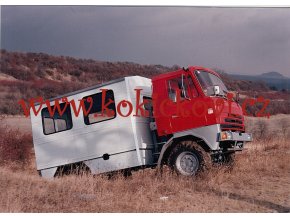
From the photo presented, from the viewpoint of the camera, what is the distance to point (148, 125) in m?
10.5

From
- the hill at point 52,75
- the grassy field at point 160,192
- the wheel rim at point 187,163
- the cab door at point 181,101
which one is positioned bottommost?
A: the grassy field at point 160,192

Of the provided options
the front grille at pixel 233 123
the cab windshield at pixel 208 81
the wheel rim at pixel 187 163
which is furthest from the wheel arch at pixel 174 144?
the cab windshield at pixel 208 81

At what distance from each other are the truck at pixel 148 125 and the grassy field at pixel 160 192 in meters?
0.44

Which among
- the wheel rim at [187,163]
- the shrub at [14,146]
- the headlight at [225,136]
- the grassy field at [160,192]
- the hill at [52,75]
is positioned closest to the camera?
the grassy field at [160,192]

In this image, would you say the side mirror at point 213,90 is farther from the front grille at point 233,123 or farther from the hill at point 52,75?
the hill at point 52,75

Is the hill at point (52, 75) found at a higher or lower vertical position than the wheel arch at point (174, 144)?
higher

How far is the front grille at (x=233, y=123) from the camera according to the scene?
31.8 ft

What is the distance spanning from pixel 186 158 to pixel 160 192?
5.05ft

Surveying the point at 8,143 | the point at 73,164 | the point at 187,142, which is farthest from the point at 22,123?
the point at 187,142

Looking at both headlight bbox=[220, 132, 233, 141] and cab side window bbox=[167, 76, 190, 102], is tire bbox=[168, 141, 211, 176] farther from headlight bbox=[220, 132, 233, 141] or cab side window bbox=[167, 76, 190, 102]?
cab side window bbox=[167, 76, 190, 102]

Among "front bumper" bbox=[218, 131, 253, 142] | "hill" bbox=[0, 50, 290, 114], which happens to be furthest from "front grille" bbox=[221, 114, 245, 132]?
"hill" bbox=[0, 50, 290, 114]

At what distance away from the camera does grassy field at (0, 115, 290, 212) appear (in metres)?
7.36

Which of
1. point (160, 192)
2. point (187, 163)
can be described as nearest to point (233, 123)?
point (187, 163)
